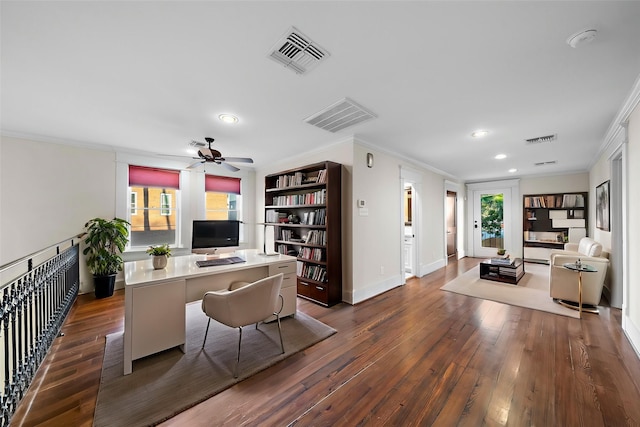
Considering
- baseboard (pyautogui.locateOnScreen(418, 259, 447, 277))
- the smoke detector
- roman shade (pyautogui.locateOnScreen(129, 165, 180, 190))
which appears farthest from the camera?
baseboard (pyautogui.locateOnScreen(418, 259, 447, 277))

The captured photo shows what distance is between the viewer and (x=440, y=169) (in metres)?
5.90

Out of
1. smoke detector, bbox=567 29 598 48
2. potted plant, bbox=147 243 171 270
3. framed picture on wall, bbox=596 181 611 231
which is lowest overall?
Result: potted plant, bbox=147 243 171 270

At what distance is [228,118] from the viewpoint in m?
2.88

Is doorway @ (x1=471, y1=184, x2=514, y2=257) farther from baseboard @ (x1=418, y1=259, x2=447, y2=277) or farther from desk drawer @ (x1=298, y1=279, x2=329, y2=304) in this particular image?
desk drawer @ (x1=298, y1=279, x2=329, y2=304)

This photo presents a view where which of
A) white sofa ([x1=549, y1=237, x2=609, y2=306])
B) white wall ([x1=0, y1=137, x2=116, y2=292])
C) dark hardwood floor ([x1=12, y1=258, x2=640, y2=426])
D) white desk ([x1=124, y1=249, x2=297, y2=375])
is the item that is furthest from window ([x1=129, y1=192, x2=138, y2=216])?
white sofa ([x1=549, y1=237, x2=609, y2=306])

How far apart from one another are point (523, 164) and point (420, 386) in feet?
18.6

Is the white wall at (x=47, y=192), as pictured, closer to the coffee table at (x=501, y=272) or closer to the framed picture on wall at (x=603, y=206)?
the coffee table at (x=501, y=272)

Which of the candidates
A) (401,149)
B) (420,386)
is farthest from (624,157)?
(420,386)

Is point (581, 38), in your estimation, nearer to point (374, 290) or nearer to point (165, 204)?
point (374, 290)

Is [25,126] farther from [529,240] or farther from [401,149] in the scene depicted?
[529,240]

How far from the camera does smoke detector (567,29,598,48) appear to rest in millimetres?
1516

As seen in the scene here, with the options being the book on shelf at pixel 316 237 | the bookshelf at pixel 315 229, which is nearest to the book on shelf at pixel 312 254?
the bookshelf at pixel 315 229

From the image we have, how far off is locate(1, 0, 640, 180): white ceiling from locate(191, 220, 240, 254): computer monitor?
4.20ft

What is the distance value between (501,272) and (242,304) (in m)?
5.15
